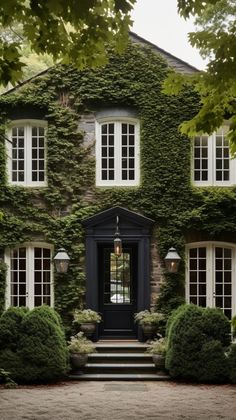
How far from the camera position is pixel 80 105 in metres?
15.4

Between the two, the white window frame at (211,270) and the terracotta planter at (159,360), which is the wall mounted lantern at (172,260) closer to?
the white window frame at (211,270)

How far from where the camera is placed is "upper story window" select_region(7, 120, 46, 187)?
1548cm

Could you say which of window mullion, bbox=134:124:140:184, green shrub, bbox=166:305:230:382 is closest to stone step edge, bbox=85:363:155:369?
green shrub, bbox=166:305:230:382

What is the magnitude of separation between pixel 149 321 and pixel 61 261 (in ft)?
8.29

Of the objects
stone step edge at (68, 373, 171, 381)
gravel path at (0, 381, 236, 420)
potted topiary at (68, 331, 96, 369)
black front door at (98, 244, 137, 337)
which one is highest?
black front door at (98, 244, 137, 337)

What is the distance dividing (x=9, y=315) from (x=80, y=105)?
5607 mm

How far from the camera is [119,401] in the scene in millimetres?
10547

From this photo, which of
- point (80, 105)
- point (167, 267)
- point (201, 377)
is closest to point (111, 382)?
point (201, 377)

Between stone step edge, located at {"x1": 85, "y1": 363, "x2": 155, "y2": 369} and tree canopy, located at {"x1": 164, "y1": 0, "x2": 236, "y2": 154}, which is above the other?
tree canopy, located at {"x1": 164, "y1": 0, "x2": 236, "y2": 154}

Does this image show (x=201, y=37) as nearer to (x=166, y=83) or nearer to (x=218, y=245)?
(x=166, y=83)

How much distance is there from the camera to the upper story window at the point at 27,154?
15.5m

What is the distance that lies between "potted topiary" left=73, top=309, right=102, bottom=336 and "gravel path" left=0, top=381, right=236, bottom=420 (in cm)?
200

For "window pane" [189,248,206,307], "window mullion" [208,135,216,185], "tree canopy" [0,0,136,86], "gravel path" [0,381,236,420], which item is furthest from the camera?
"window mullion" [208,135,216,185]

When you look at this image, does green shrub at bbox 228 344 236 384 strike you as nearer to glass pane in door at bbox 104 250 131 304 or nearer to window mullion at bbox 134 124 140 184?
glass pane in door at bbox 104 250 131 304
